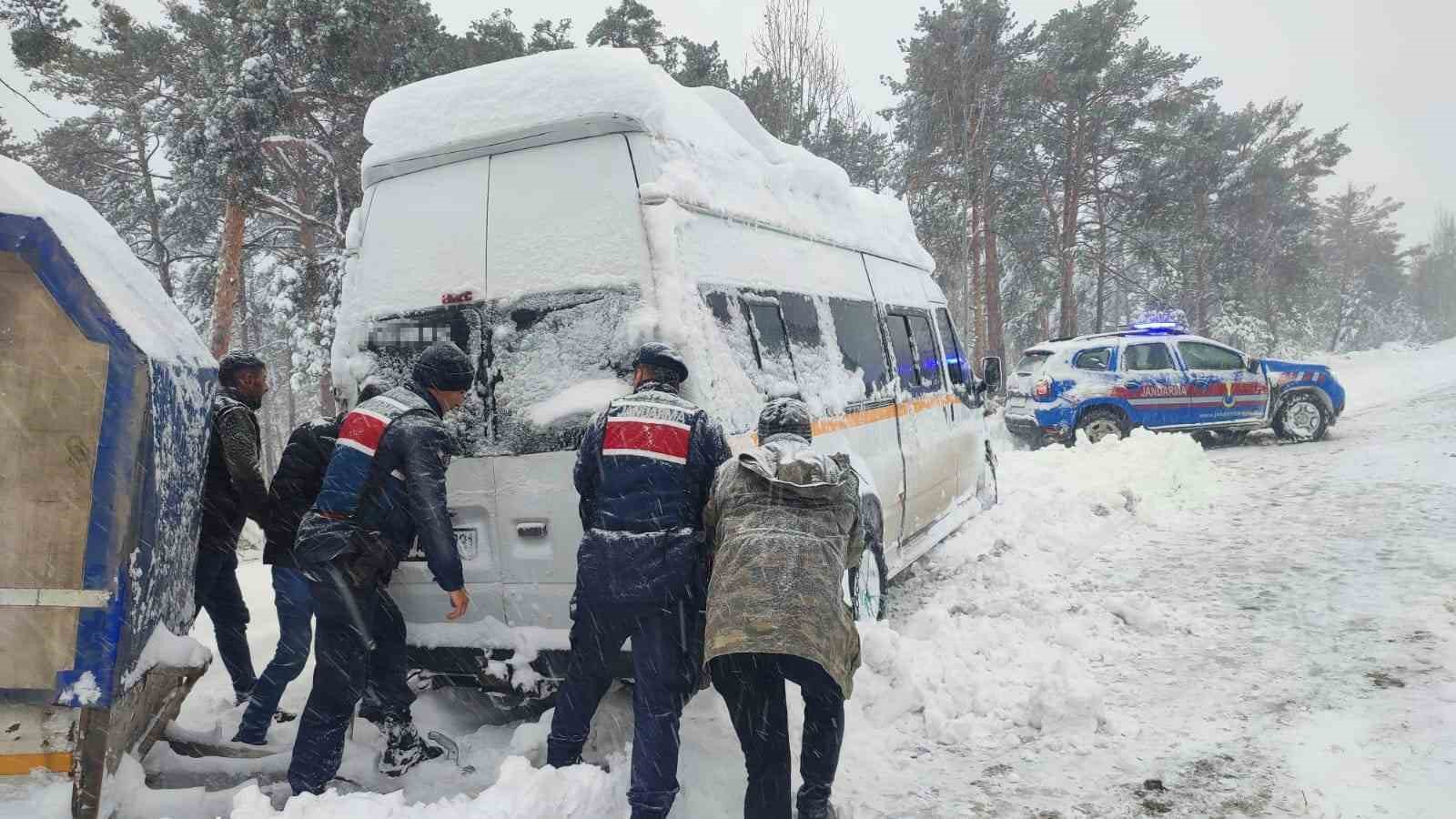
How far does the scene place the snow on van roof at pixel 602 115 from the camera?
3.56 m

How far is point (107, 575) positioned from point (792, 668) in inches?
97.2

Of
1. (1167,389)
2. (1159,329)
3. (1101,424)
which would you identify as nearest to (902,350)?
(1101,424)

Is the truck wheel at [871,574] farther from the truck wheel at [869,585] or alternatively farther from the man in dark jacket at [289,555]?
the man in dark jacket at [289,555]

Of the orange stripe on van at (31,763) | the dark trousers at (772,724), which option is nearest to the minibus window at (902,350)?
the dark trousers at (772,724)

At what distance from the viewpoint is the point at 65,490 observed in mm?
2967

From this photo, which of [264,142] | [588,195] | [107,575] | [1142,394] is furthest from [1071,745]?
[264,142]

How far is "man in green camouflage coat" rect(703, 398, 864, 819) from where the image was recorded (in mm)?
2877

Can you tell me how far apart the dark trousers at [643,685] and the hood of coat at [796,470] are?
2.11 feet

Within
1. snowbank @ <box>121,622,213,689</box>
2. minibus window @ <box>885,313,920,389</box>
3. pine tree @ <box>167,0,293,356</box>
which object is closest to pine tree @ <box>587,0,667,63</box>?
pine tree @ <box>167,0,293,356</box>

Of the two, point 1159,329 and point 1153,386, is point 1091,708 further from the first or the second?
point 1159,329

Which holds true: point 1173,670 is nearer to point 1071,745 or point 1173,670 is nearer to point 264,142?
point 1071,745

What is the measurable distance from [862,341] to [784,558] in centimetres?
283

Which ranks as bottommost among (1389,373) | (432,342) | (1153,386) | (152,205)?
(432,342)

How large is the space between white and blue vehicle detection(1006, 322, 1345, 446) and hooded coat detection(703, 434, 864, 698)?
1044cm
